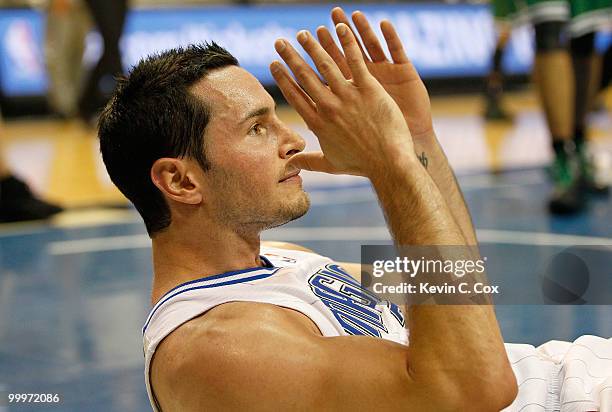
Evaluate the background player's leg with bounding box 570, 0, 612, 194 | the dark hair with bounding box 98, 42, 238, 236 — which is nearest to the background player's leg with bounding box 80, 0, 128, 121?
the background player's leg with bounding box 570, 0, 612, 194

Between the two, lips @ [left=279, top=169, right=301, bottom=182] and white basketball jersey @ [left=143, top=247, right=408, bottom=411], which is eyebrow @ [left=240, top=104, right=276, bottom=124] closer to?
lips @ [left=279, top=169, right=301, bottom=182]

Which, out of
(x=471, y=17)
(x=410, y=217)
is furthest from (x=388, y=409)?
(x=471, y=17)

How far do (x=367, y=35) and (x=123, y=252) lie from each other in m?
2.99

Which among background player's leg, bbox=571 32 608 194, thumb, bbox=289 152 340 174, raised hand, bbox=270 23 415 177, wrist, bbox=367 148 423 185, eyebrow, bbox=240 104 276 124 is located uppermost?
raised hand, bbox=270 23 415 177

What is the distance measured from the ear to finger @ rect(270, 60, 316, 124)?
32 centimetres

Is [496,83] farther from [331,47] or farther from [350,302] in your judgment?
[331,47]

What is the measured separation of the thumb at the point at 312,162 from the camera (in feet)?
6.23

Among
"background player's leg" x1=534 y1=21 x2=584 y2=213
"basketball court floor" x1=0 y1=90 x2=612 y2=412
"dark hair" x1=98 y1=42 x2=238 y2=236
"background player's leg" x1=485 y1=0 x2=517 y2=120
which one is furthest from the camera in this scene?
"background player's leg" x1=485 y1=0 x2=517 y2=120

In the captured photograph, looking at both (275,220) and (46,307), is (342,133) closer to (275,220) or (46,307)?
(275,220)

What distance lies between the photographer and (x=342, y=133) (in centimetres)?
171

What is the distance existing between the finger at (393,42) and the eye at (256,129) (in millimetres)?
327

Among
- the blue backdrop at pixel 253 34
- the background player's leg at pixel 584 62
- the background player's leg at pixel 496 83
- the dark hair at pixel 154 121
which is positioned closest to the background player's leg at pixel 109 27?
the blue backdrop at pixel 253 34

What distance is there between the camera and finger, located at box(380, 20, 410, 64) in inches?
72.5

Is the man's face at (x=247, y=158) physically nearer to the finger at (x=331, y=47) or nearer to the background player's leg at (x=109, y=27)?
the finger at (x=331, y=47)
